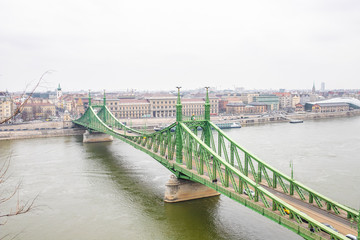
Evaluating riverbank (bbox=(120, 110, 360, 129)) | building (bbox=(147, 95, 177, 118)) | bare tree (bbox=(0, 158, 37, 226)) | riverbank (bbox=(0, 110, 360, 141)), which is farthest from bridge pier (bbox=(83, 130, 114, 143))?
building (bbox=(147, 95, 177, 118))

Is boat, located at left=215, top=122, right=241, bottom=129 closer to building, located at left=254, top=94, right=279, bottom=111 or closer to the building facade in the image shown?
building, located at left=254, top=94, right=279, bottom=111

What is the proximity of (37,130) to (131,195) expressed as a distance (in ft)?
148

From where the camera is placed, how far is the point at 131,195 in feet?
86.0

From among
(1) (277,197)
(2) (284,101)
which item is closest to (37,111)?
(1) (277,197)

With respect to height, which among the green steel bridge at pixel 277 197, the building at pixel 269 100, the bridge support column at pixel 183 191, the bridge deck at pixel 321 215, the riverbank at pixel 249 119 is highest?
the building at pixel 269 100

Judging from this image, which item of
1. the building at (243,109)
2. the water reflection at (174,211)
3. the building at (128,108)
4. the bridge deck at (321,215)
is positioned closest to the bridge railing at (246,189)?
the bridge deck at (321,215)

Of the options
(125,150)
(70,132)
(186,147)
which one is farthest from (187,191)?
(70,132)

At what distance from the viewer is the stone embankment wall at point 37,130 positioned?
61009 mm

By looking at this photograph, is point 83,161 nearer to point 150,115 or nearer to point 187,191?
point 187,191

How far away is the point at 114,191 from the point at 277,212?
1617cm

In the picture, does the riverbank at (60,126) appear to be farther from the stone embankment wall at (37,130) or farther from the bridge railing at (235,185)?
the bridge railing at (235,185)

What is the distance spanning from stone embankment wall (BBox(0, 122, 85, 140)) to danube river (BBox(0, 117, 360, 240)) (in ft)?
54.6

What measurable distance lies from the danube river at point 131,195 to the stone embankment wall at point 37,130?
1664 centimetres

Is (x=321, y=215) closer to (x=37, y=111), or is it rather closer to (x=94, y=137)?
(x=94, y=137)
